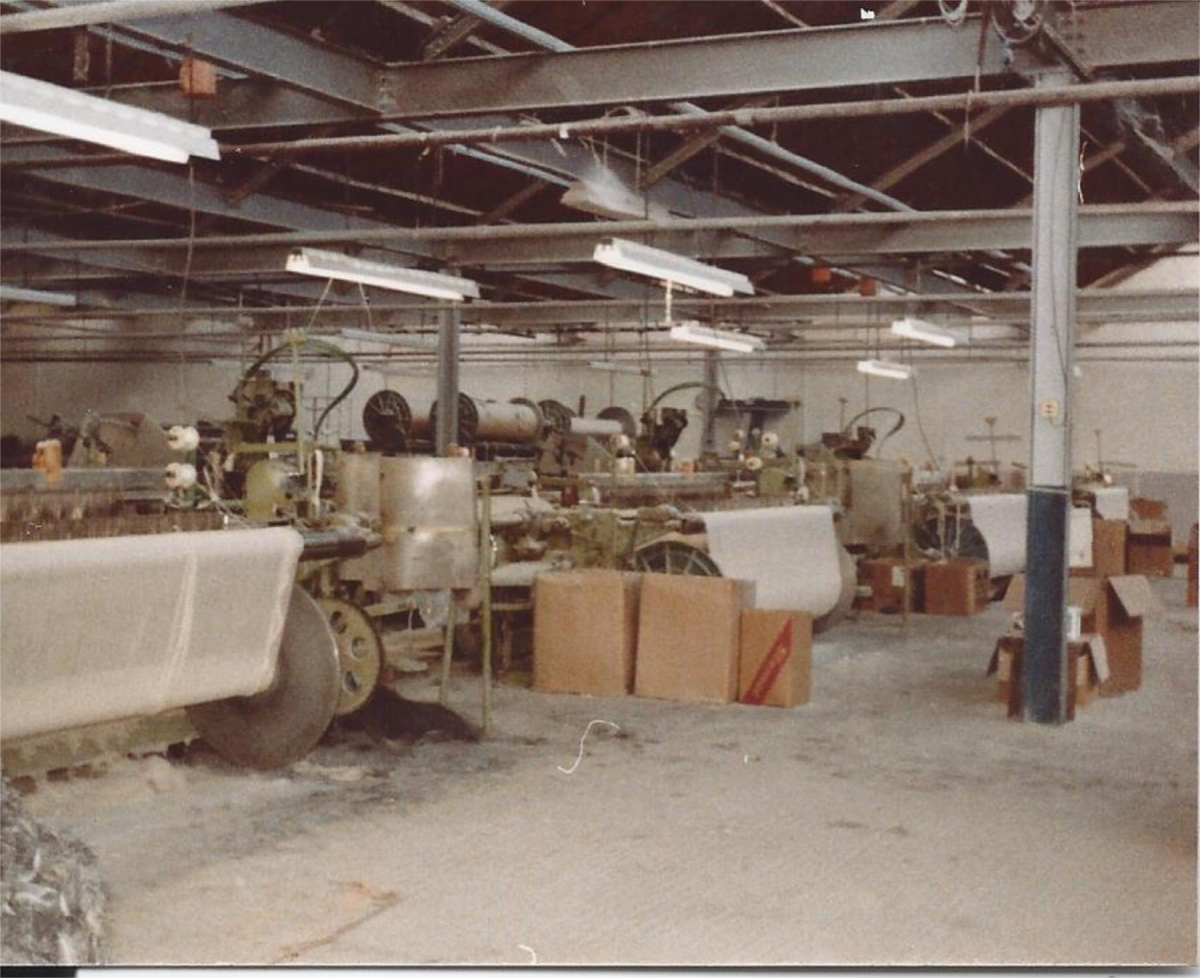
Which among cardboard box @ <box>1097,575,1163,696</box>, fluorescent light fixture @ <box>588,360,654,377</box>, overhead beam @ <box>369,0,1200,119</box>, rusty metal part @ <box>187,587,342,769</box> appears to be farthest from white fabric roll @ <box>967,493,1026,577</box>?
rusty metal part @ <box>187,587,342,769</box>

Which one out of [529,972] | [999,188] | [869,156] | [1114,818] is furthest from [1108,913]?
[999,188]

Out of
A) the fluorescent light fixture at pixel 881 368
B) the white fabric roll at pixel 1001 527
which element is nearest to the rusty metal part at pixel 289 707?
the white fabric roll at pixel 1001 527

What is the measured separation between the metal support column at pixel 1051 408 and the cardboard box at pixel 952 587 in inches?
160

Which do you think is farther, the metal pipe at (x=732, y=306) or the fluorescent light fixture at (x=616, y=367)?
the fluorescent light fixture at (x=616, y=367)

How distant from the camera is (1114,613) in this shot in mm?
7387

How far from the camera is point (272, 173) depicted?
8281 millimetres

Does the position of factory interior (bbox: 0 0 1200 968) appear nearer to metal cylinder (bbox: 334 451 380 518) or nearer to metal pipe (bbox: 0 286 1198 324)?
metal cylinder (bbox: 334 451 380 518)

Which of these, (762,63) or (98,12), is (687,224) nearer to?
(762,63)

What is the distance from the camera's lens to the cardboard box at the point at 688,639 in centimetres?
688

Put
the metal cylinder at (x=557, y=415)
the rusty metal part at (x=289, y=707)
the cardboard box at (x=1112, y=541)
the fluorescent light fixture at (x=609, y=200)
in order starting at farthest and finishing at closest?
the metal cylinder at (x=557, y=415), the cardboard box at (x=1112, y=541), the fluorescent light fixture at (x=609, y=200), the rusty metal part at (x=289, y=707)

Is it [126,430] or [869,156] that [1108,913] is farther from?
[126,430]

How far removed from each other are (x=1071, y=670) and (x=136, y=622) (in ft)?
14.8

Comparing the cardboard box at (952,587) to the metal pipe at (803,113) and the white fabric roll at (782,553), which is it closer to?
the white fabric roll at (782,553)

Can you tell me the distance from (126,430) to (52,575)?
381 inches
